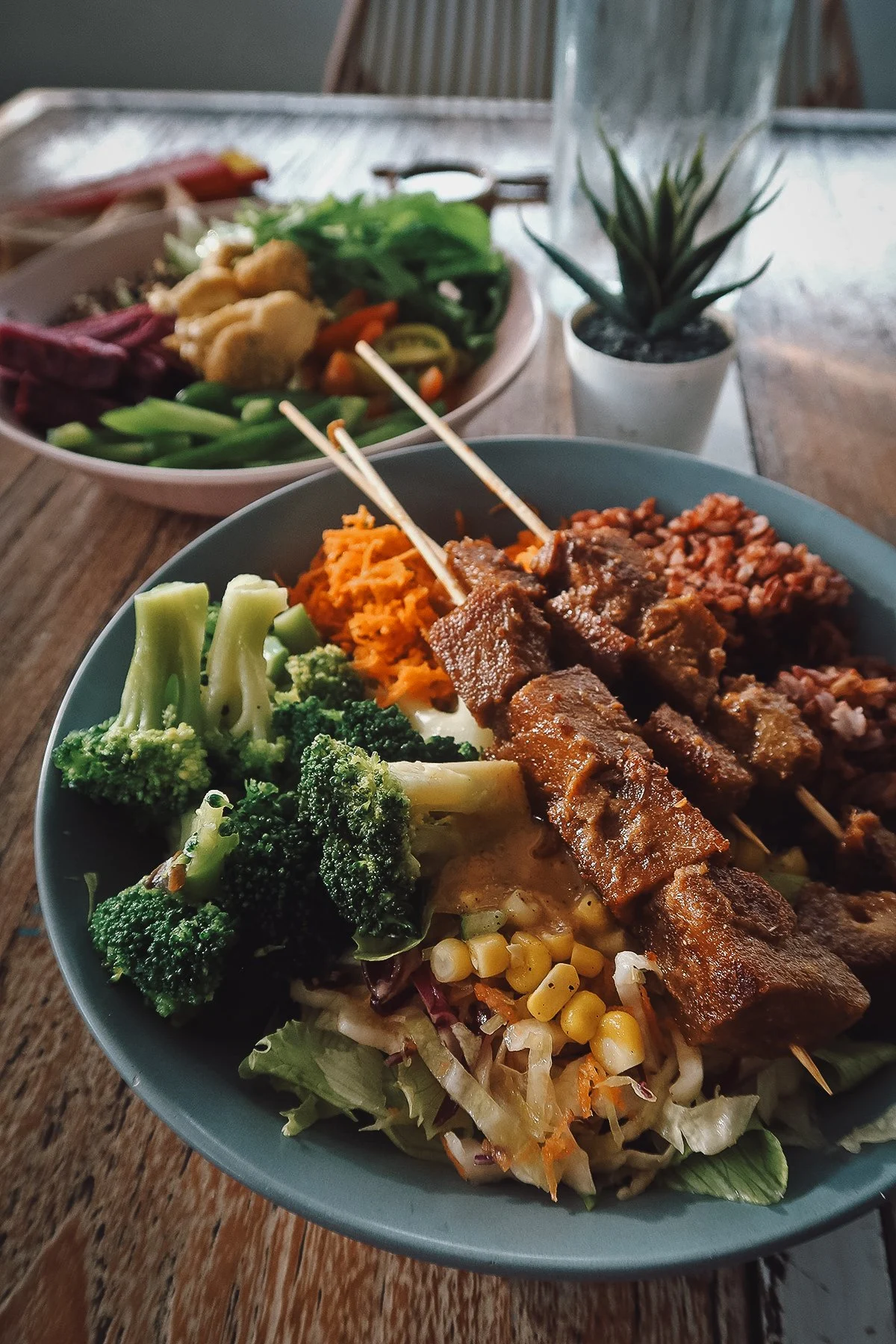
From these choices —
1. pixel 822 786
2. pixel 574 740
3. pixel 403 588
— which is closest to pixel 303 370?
pixel 403 588

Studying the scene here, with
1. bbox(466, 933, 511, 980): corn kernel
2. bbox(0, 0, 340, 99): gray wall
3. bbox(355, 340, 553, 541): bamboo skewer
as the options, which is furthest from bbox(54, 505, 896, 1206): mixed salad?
bbox(0, 0, 340, 99): gray wall

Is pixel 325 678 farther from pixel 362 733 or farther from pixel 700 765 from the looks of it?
pixel 700 765

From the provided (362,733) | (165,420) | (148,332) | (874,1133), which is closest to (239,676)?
(362,733)

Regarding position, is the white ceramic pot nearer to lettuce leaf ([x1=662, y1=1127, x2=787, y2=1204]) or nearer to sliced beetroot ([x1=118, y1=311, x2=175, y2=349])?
sliced beetroot ([x1=118, y1=311, x2=175, y2=349])

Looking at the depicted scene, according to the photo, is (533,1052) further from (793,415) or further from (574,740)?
(793,415)

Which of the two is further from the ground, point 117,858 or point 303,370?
point 303,370
